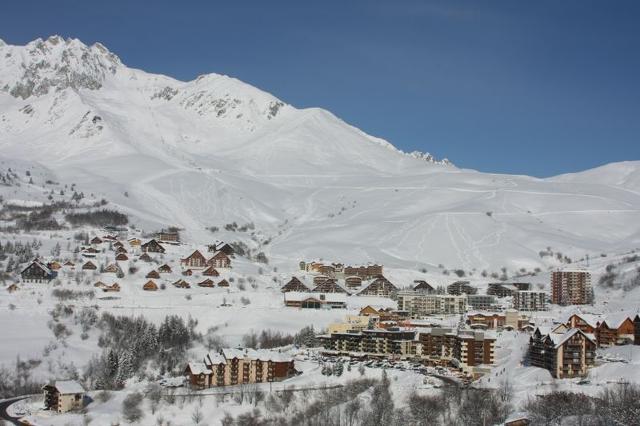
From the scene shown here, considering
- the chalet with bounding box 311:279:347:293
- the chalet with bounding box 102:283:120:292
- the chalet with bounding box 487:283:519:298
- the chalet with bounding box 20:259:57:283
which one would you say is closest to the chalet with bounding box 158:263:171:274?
the chalet with bounding box 102:283:120:292

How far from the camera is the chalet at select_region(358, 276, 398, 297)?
7729cm

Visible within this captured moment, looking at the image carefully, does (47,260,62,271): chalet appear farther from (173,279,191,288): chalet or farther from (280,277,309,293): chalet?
(280,277,309,293): chalet

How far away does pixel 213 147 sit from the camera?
184m

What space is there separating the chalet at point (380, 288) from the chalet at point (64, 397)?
37219mm

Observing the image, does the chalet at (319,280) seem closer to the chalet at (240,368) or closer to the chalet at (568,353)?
the chalet at (240,368)

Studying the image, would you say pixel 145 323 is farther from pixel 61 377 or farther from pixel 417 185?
pixel 417 185

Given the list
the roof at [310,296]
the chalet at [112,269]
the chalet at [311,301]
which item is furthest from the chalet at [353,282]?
the chalet at [112,269]

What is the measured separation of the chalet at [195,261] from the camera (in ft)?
255

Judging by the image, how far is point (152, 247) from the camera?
81.2 m

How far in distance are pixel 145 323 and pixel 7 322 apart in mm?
8333

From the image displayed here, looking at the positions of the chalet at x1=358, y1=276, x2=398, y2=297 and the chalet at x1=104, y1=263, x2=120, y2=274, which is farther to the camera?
the chalet at x1=358, y1=276, x2=398, y2=297

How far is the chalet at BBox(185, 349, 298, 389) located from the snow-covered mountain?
156 feet

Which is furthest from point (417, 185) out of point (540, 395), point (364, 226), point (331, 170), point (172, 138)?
point (540, 395)

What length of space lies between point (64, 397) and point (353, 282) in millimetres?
43359
